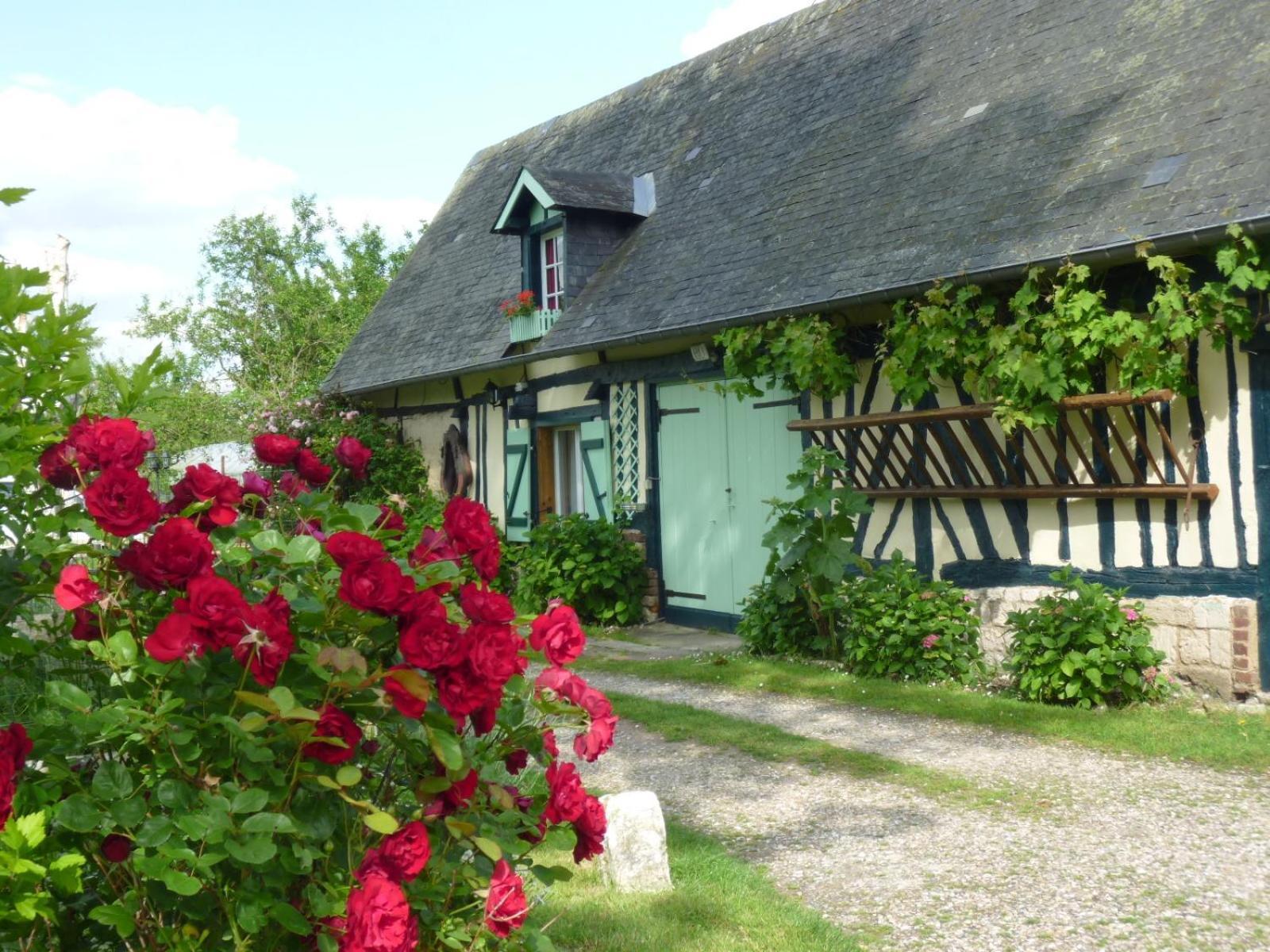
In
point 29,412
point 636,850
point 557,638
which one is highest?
point 29,412

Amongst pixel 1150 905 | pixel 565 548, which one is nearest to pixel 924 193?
pixel 565 548

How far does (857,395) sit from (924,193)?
1496mm

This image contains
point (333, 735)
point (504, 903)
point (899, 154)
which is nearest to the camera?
point (333, 735)

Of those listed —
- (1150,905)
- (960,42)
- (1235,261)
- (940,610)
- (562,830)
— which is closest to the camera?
(562,830)

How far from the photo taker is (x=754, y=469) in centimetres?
970

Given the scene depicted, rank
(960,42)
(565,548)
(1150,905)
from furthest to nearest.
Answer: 1. (565,548)
2. (960,42)
3. (1150,905)

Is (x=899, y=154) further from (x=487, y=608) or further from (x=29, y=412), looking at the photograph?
(x=487, y=608)

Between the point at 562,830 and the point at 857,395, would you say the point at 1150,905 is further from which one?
the point at 857,395

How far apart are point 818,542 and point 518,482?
17.1 feet

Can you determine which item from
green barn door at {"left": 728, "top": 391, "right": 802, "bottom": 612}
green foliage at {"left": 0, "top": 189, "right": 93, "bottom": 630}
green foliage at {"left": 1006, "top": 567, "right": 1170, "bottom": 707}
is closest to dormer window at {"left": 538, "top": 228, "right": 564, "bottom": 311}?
green barn door at {"left": 728, "top": 391, "right": 802, "bottom": 612}

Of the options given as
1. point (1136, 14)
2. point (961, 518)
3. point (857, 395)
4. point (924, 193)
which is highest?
point (1136, 14)

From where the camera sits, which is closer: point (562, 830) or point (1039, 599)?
point (562, 830)

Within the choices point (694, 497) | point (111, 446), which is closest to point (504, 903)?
point (111, 446)

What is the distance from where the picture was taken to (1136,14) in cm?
831
